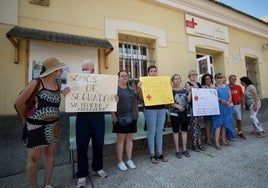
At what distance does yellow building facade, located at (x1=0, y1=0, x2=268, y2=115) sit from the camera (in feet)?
11.3

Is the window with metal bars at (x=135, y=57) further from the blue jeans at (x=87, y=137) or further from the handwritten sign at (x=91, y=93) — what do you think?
the blue jeans at (x=87, y=137)

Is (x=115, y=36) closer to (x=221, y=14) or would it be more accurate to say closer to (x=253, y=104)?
(x=253, y=104)

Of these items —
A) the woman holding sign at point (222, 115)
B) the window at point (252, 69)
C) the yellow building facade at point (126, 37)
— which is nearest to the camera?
the yellow building facade at point (126, 37)

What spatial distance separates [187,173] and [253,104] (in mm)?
3500

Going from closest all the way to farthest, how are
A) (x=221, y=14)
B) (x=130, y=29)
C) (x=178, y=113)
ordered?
(x=178, y=113) → (x=130, y=29) → (x=221, y=14)

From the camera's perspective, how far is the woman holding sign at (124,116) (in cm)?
301

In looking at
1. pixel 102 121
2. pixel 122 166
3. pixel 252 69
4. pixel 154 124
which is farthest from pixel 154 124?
pixel 252 69

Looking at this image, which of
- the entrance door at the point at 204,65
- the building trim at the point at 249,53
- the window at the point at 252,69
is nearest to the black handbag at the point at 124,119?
the entrance door at the point at 204,65

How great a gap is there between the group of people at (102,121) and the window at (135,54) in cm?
143

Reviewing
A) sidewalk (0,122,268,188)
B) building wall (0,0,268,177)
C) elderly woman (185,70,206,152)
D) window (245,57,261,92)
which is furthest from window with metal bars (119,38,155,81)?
window (245,57,261,92)

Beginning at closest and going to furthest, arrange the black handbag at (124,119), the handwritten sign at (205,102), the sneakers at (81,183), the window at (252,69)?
1. the sneakers at (81,183)
2. the black handbag at (124,119)
3. the handwritten sign at (205,102)
4. the window at (252,69)

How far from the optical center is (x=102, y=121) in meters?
2.77

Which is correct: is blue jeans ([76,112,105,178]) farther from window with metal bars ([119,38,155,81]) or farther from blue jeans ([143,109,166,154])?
window with metal bars ([119,38,155,81])

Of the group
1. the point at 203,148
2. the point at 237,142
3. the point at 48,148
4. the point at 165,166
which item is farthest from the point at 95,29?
the point at 237,142
